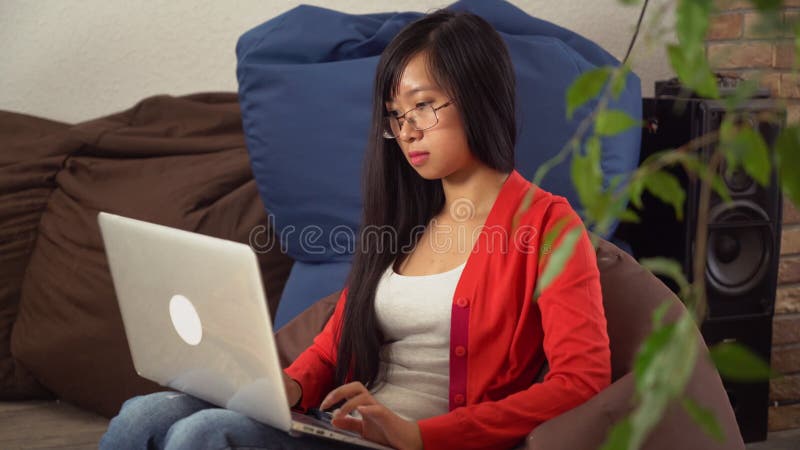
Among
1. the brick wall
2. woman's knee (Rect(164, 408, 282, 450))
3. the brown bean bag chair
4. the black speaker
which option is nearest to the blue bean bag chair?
the black speaker

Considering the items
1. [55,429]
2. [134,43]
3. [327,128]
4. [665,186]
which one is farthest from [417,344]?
[134,43]

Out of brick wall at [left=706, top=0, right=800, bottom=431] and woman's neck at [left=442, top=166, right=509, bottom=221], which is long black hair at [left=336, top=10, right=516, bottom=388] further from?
brick wall at [left=706, top=0, right=800, bottom=431]

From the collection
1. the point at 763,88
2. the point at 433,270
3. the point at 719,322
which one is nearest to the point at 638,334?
the point at 433,270

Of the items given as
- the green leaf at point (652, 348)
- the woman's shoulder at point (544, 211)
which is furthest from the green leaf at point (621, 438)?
the woman's shoulder at point (544, 211)

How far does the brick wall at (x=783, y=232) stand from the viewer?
2.56m

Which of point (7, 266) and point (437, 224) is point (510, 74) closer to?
point (437, 224)

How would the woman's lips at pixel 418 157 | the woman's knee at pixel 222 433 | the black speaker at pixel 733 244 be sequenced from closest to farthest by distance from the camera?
the woman's knee at pixel 222 433 < the woman's lips at pixel 418 157 < the black speaker at pixel 733 244

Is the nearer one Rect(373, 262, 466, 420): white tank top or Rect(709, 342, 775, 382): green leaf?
Rect(709, 342, 775, 382): green leaf

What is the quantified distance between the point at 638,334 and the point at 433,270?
0.33 m

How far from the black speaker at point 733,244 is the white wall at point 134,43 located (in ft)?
1.97

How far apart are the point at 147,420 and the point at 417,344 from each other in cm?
40

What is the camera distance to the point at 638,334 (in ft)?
5.18

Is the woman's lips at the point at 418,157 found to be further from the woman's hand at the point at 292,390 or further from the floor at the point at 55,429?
the floor at the point at 55,429

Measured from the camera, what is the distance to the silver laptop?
1.18 meters
